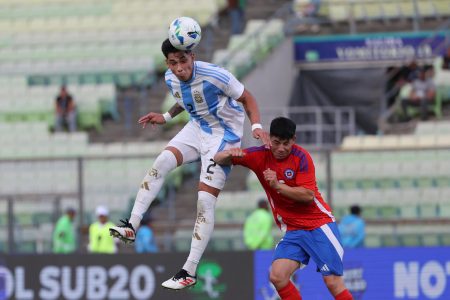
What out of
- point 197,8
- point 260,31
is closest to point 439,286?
point 260,31

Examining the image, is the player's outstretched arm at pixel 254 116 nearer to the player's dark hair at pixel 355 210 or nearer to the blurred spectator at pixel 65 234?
the player's dark hair at pixel 355 210

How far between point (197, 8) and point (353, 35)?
3.80 meters

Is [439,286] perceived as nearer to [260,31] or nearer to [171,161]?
[171,161]

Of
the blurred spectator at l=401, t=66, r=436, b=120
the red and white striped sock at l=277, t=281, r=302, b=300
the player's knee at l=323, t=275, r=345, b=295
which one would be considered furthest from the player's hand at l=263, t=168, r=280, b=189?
the blurred spectator at l=401, t=66, r=436, b=120

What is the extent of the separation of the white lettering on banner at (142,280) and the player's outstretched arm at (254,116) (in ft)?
19.2

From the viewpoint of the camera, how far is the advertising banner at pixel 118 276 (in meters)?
16.5

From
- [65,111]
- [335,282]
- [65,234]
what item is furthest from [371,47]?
[335,282]

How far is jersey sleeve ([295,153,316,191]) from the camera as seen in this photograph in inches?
446

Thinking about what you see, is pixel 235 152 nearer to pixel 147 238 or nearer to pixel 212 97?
pixel 212 97

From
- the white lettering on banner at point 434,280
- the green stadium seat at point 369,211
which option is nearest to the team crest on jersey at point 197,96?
the white lettering on banner at point 434,280

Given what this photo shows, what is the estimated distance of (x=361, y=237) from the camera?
1741 cm

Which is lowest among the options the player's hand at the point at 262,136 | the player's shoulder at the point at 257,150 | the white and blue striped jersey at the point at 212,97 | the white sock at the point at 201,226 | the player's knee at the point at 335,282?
the player's knee at the point at 335,282

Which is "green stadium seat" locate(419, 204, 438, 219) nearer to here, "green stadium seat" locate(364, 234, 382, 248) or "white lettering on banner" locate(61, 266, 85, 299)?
"green stadium seat" locate(364, 234, 382, 248)

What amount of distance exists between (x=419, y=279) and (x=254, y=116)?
5.41 meters
